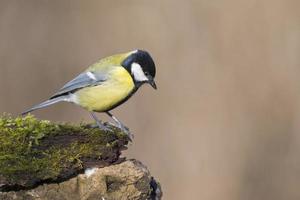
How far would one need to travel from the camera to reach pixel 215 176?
17.0ft

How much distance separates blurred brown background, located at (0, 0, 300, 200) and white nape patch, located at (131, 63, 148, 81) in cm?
246

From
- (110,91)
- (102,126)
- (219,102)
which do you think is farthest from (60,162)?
(219,102)

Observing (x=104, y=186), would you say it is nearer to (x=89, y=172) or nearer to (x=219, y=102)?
(x=89, y=172)

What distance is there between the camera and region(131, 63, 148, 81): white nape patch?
2.71m

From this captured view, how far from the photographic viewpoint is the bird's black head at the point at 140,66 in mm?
2689

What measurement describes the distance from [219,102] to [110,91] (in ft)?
8.30

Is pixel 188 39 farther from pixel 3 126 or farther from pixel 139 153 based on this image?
pixel 3 126

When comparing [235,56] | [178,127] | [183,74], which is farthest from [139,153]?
[235,56]

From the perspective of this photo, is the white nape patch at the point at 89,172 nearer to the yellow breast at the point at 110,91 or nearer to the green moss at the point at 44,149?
the green moss at the point at 44,149

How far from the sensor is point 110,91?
9.06ft

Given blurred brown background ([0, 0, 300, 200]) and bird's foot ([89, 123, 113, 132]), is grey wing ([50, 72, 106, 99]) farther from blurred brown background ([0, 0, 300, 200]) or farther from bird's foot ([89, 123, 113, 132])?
blurred brown background ([0, 0, 300, 200])

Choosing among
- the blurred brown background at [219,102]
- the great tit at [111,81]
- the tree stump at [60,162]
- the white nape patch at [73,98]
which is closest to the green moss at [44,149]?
the tree stump at [60,162]

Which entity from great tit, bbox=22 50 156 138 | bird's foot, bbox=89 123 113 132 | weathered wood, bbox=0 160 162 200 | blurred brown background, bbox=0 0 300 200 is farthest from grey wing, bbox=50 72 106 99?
blurred brown background, bbox=0 0 300 200

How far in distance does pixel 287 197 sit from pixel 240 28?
134 cm
